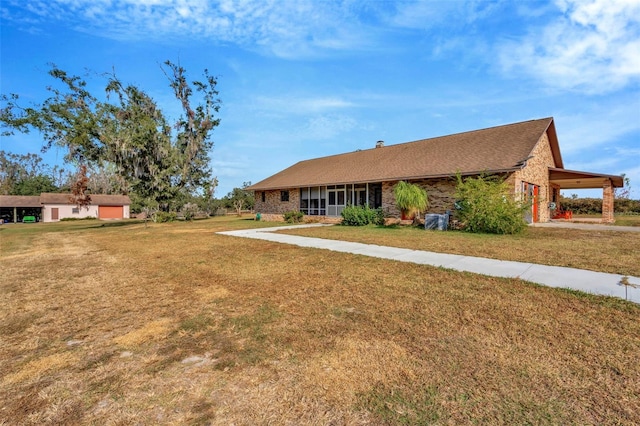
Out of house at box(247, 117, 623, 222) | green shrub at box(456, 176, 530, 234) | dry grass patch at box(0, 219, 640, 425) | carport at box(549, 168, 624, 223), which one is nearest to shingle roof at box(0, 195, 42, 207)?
house at box(247, 117, 623, 222)

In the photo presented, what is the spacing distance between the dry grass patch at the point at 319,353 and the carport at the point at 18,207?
1997 inches

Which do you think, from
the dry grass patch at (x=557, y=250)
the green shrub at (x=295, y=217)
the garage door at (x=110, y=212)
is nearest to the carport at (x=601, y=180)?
the dry grass patch at (x=557, y=250)

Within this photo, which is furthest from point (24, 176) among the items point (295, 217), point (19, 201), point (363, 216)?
point (363, 216)

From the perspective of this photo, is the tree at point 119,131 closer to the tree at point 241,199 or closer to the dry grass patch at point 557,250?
the tree at point 241,199

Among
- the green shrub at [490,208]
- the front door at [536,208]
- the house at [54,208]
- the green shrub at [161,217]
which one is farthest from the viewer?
the house at [54,208]

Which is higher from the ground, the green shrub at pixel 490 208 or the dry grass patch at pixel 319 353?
the green shrub at pixel 490 208

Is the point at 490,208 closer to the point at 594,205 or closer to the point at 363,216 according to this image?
the point at 363,216

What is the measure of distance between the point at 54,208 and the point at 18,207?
4692 mm

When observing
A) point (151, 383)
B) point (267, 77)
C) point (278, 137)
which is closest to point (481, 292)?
point (151, 383)

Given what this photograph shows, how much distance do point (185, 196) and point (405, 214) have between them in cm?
2089

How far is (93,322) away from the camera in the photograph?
3697mm

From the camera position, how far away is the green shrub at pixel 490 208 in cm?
1141

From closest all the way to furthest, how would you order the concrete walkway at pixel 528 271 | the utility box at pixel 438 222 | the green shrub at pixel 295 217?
the concrete walkway at pixel 528 271
the utility box at pixel 438 222
the green shrub at pixel 295 217

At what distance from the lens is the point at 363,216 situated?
658 inches
